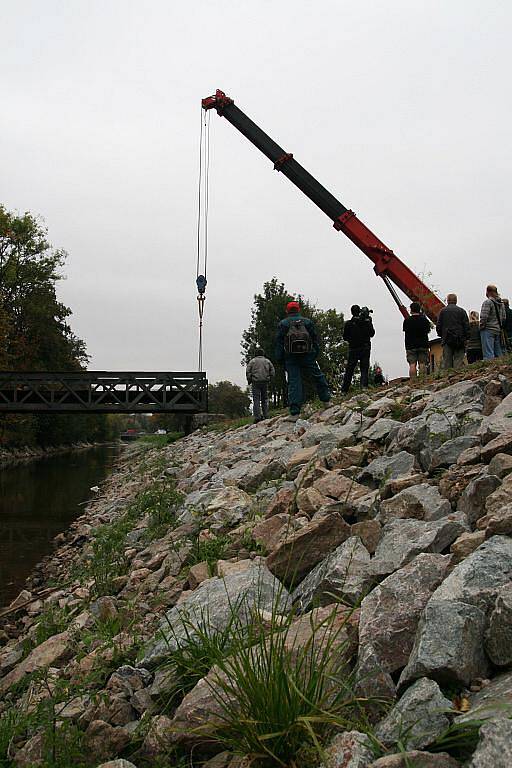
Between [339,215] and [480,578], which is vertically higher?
[339,215]

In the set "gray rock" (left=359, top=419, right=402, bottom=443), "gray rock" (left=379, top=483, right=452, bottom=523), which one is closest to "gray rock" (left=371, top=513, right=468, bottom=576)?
"gray rock" (left=379, top=483, right=452, bottom=523)

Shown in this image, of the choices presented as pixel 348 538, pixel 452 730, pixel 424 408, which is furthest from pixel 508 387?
pixel 452 730

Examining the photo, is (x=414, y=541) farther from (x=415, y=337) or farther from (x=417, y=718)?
(x=415, y=337)

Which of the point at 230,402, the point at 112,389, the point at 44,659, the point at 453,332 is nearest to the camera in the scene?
the point at 44,659

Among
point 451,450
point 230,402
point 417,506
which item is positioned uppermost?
point 230,402

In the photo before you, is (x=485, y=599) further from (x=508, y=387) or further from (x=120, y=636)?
(x=508, y=387)

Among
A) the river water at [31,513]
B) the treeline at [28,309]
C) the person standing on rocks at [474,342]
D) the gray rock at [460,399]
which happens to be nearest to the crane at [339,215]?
the person standing on rocks at [474,342]

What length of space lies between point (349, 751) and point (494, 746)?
45 centimetres

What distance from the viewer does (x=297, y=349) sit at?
962 cm

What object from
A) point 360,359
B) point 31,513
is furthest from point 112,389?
point 360,359

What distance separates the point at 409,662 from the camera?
2164 mm

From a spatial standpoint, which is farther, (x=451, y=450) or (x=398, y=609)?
(x=451, y=450)

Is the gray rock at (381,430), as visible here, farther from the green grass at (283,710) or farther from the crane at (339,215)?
the crane at (339,215)

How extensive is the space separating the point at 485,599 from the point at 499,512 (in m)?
0.68
